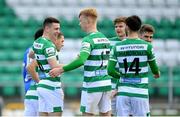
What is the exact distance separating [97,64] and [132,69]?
0.54 m

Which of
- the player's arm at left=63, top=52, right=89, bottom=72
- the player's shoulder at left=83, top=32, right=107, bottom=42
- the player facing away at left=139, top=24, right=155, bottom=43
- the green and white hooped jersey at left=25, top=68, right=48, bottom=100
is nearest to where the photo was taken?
the player's arm at left=63, top=52, right=89, bottom=72

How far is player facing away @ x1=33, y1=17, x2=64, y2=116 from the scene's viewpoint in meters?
9.90

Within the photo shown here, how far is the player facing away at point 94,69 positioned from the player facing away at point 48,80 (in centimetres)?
37

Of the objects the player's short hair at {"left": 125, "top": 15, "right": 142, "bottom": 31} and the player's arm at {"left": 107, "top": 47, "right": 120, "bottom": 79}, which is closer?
the player's short hair at {"left": 125, "top": 15, "right": 142, "bottom": 31}

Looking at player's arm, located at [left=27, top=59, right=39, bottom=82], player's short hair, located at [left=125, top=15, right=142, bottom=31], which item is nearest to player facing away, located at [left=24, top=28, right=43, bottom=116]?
player's arm, located at [left=27, top=59, right=39, bottom=82]

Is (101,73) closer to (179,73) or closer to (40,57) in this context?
(40,57)

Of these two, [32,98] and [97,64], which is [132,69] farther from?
[32,98]

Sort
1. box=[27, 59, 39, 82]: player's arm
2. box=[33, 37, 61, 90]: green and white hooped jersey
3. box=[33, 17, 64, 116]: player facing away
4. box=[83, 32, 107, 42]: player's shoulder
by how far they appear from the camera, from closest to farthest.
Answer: box=[83, 32, 107, 42]: player's shoulder
box=[33, 37, 61, 90]: green and white hooped jersey
box=[33, 17, 64, 116]: player facing away
box=[27, 59, 39, 82]: player's arm

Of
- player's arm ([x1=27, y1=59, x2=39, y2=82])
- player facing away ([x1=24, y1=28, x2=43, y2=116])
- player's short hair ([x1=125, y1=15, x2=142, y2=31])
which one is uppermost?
player's short hair ([x1=125, y1=15, x2=142, y2=31])

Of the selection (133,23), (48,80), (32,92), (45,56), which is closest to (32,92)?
(32,92)

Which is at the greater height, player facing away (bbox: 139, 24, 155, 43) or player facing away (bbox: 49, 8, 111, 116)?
player facing away (bbox: 139, 24, 155, 43)

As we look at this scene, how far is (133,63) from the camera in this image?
9.39m

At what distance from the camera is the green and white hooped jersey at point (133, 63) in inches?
369

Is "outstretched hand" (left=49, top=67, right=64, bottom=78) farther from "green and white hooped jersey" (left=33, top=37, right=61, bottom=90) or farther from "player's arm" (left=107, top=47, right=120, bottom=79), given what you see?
"player's arm" (left=107, top=47, right=120, bottom=79)
